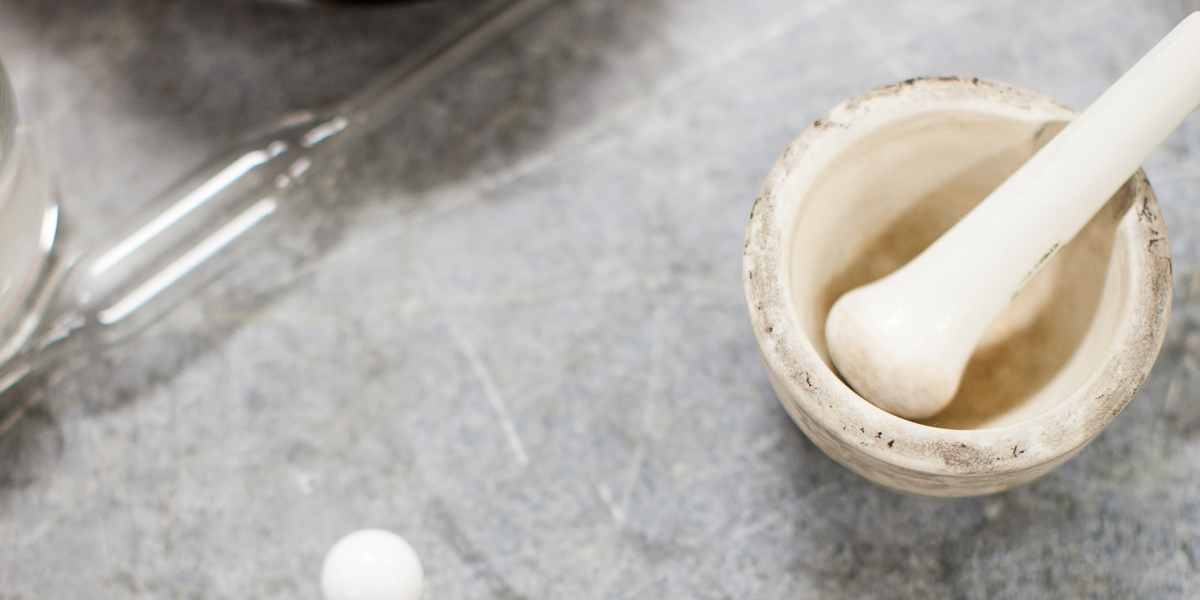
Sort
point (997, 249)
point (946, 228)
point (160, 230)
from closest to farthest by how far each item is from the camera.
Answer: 1. point (997, 249)
2. point (946, 228)
3. point (160, 230)

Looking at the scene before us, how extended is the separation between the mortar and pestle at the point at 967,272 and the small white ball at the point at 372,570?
29 cm

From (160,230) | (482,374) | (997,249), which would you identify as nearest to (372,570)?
(482,374)

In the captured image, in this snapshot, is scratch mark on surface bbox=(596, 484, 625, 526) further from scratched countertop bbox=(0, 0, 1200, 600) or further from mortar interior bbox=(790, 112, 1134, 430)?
mortar interior bbox=(790, 112, 1134, 430)

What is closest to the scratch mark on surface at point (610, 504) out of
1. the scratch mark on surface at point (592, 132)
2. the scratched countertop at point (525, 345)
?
the scratched countertop at point (525, 345)

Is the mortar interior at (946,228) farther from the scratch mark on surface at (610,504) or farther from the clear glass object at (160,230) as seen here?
the clear glass object at (160,230)

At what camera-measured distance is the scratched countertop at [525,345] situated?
0.59 meters

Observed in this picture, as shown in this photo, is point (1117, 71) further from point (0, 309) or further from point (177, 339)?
point (0, 309)

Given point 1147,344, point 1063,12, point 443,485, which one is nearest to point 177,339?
point 443,485

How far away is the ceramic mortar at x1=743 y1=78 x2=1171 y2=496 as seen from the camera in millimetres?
421

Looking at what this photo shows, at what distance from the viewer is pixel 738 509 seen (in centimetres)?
60

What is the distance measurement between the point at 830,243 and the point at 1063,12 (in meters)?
0.38

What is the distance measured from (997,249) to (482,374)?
1.25ft

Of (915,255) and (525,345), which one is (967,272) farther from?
(525,345)

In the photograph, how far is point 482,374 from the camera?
2.09 ft
